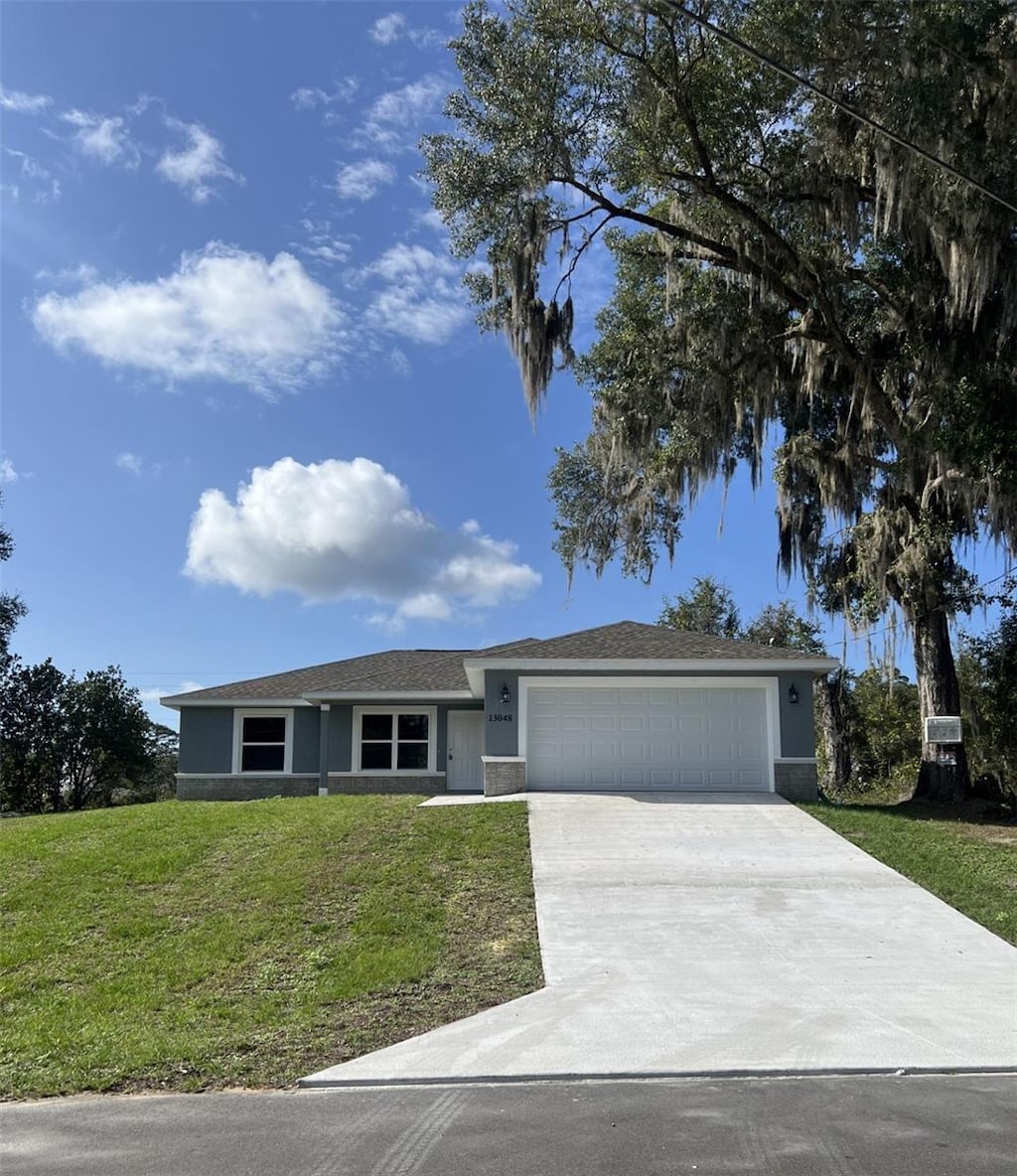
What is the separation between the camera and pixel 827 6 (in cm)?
1219

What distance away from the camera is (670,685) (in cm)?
1745

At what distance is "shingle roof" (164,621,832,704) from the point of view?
683 inches

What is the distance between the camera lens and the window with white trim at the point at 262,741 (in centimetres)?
2119

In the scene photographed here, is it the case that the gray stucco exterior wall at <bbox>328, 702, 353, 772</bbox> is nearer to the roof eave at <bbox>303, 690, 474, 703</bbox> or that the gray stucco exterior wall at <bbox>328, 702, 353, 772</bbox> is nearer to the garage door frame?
the roof eave at <bbox>303, 690, 474, 703</bbox>

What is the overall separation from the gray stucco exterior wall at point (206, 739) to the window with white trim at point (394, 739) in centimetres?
296

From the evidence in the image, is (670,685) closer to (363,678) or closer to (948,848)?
(948,848)

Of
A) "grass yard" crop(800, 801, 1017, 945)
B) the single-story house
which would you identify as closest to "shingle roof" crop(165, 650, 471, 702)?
the single-story house

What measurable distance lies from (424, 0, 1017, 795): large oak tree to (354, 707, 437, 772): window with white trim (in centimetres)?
662

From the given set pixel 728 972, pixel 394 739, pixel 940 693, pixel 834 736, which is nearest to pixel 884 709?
pixel 834 736

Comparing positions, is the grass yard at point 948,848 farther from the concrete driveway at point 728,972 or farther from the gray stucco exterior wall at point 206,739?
the gray stucco exterior wall at point 206,739

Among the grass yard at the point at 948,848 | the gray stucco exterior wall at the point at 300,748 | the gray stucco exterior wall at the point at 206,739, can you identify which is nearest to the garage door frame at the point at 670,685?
the grass yard at the point at 948,848

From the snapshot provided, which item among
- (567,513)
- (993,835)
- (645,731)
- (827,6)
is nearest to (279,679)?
(567,513)

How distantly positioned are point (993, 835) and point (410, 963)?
32.6 feet

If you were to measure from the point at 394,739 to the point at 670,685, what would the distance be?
629 cm
